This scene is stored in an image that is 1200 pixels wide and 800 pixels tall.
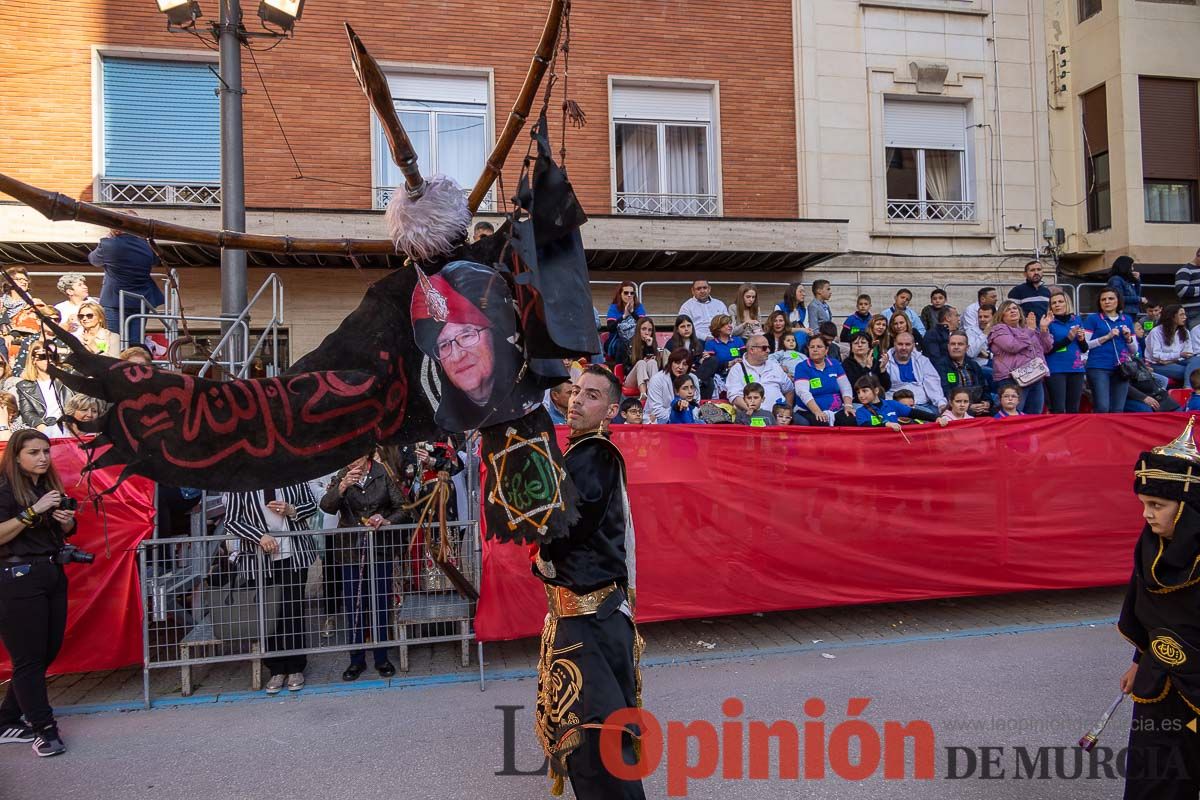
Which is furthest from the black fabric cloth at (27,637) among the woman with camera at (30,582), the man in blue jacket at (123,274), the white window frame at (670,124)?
the white window frame at (670,124)

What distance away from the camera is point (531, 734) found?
496 centimetres

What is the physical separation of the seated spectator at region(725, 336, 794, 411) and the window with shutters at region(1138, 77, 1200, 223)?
926cm

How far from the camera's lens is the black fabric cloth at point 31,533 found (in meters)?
4.82

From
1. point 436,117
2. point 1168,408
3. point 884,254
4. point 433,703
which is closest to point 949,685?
point 433,703

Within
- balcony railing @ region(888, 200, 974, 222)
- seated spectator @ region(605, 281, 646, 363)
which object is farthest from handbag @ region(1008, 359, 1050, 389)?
balcony railing @ region(888, 200, 974, 222)

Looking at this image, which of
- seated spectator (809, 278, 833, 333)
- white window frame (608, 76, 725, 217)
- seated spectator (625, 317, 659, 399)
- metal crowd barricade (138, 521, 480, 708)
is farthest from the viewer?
white window frame (608, 76, 725, 217)

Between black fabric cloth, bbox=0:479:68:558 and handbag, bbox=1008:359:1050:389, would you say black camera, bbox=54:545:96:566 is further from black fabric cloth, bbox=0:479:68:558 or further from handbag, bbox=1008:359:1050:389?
handbag, bbox=1008:359:1050:389

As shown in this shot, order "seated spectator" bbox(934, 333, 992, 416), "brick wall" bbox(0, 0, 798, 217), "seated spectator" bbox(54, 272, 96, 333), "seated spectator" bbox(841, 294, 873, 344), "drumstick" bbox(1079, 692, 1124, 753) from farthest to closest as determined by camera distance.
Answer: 1. "brick wall" bbox(0, 0, 798, 217)
2. "seated spectator" bbox(841, 294, 873, 344)
3. "seated spectator" bbox(934, 333, 992, 416)
4. "seated spectator" bbox(54, 272, 96, 333)
5. "drumstick" bbox(1079, 692, 1124, 753)

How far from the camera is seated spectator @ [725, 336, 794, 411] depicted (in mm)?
8242

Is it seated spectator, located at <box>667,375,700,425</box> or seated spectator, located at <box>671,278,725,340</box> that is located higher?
seated spectator, located at <box>671,278,725,340</box>

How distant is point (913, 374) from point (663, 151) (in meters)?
5.68

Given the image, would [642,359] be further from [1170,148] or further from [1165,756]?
[1170,148]

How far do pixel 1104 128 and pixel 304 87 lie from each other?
12.7 meters

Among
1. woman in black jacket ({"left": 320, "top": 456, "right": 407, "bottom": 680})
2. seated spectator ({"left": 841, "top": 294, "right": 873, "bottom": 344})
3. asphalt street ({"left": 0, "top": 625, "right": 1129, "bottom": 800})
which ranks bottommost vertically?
asphalt street ({"left": 0, "top": 625, "right": 1129, "bottom": 800})
